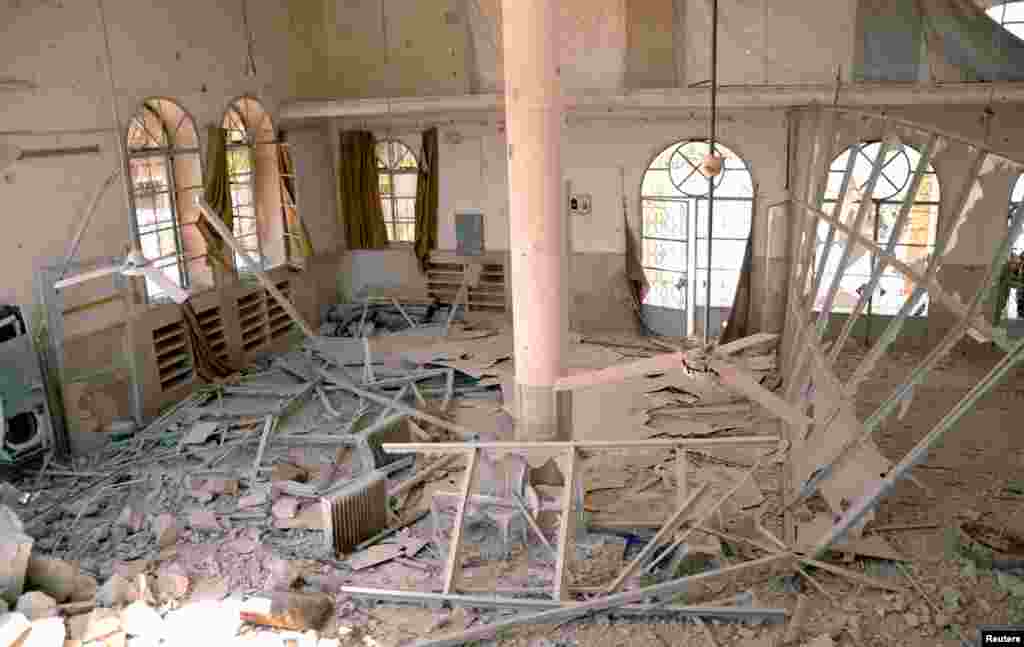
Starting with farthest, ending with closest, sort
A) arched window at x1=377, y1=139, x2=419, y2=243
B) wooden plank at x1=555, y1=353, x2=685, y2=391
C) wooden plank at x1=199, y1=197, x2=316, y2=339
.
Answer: arched window at x1=377, y1=139, x2=419, y2=243 → wooden plank at x1=199, y1=197, x2=316, y2=339 → wooden plank at x1=555, y1=353, x2=685, y2=391

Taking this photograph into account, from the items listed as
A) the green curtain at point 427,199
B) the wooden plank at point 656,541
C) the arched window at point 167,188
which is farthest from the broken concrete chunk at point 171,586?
the green curtain at point 427,199

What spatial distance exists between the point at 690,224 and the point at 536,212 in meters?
6.40

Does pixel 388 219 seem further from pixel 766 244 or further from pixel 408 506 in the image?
pixel 408 506

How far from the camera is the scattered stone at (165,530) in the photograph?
8672 mm

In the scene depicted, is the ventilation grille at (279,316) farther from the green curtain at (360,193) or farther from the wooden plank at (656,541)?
the wooden plank at (656,541)

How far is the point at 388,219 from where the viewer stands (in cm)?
1641

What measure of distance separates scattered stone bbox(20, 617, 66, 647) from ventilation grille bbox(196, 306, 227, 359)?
6951 mm

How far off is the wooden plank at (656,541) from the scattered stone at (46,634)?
3.98 meters

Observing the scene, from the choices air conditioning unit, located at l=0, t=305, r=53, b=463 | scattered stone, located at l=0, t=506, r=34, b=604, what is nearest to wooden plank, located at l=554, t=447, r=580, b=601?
scattered stone, located at l=0, t=506, r=34, b=604

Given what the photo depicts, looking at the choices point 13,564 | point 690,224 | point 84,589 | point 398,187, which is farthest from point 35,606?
point 398,187

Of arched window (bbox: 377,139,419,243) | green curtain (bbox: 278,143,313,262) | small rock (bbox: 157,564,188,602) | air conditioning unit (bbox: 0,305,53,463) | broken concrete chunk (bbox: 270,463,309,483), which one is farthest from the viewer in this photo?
arched window (bbox: 377,139,419,243)

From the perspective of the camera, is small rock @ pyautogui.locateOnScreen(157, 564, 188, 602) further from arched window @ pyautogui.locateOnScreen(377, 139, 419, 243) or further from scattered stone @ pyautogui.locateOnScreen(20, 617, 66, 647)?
arched window @ pyautogui.locateOnScreen(377, 139, 419, 243)

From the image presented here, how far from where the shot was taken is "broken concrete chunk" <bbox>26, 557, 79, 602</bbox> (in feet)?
23.9

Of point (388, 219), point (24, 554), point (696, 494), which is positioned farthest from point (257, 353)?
point (696, 494)
